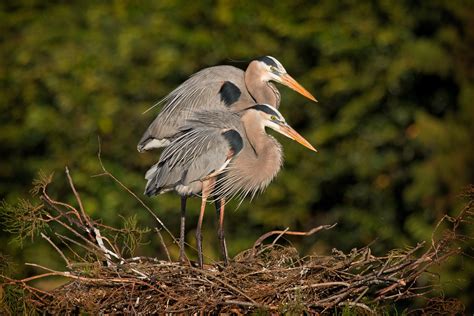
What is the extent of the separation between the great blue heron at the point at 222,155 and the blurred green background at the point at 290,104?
3.39 ft

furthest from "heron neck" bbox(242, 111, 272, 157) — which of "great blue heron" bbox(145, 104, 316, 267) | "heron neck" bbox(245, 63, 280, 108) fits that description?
"heron neck" bbox(245, 63, 280, 108)

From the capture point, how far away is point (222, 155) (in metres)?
5.69

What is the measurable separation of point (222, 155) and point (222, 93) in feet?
2.53

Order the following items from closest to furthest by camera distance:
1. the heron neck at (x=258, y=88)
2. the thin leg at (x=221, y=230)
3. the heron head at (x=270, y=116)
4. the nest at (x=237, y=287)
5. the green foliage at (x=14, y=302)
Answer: the nest at (x=237, y=287), the green foliage at (x=14, y=302), the heron head at (x=270, y=116), the thin leg at (x=221, y=230), the heron neck at (x=258, y=88)

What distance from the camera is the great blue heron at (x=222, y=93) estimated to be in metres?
6.34

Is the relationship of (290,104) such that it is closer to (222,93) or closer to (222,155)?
(222,93)

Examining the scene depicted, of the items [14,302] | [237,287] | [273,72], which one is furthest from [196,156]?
[14,302]

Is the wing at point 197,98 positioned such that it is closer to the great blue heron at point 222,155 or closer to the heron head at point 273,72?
the heron head at point 273,72

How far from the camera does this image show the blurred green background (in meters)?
6.81

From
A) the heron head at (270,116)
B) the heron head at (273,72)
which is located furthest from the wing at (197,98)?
the heron head at (270,116)

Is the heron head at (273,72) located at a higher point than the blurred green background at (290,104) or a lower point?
higher

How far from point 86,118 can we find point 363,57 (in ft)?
6.24

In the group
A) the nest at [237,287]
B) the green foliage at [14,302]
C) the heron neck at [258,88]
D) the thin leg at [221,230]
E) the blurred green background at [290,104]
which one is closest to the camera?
the nest at [237,287]

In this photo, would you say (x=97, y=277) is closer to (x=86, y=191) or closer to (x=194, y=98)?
(x=194, y=98)
